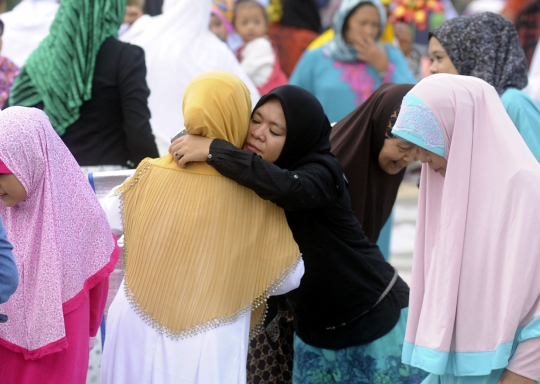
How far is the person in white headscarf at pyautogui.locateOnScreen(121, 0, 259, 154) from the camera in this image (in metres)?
5.54

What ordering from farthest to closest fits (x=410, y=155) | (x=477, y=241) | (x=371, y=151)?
(x=371, y=151), (x=410, y=155), (x=477, y=241)

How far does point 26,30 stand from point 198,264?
11.4 ft

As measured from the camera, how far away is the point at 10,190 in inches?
97.0

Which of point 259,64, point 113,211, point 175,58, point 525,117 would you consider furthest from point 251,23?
point 113,211

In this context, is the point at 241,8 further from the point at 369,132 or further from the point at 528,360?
the point at 528,360

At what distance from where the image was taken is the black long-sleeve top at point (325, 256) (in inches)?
105

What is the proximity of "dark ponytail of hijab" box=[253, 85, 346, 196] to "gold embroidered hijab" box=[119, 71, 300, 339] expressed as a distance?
0.15 m

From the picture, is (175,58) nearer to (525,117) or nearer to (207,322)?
(525,117)

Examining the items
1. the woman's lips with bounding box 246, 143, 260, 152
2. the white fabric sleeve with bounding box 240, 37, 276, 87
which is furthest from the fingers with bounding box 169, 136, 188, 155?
the white fabric sleeve with bounding box 240, 37, 276, 87

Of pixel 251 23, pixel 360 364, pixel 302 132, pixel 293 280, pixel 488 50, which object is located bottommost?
pixel 360 364

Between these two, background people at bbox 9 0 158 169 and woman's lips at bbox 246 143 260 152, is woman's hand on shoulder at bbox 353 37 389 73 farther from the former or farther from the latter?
woman's lips at bbox 246 143 260 152

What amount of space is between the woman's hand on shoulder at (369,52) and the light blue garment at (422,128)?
2.96 meters

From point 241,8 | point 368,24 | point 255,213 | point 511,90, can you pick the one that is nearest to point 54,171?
point 255,213

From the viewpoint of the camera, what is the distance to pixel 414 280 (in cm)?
270
